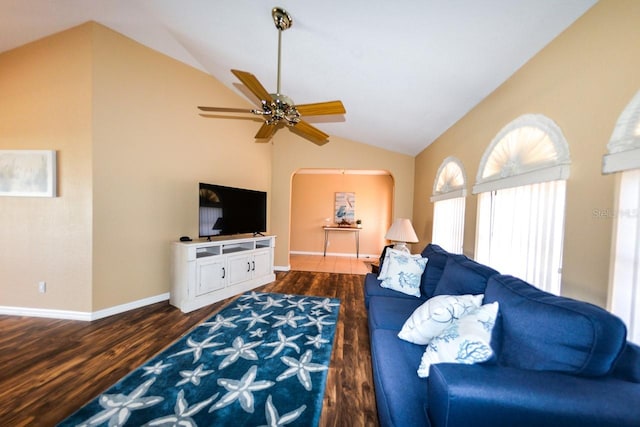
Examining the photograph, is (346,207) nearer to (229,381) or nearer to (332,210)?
(332,210)

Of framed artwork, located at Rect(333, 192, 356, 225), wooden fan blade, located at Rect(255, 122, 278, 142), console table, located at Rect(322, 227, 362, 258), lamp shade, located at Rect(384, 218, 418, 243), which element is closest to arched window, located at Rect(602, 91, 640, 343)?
lamp shade, located at Rect(384, 218, 418, 243)

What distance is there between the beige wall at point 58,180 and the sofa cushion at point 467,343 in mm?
3404

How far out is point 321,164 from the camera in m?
4.89

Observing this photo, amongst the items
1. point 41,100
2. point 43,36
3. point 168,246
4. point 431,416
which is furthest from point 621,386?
point 43,36

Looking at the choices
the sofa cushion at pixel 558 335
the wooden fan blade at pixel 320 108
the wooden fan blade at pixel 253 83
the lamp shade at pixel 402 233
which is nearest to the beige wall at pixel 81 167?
the wooden fan blade at pixel 253 83

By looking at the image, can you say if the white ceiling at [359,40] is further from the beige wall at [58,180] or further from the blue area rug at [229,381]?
the blue area rug at [229,381]

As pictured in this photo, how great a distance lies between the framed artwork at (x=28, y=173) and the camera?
8.34 feet

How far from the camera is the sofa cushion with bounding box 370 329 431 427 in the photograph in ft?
3.22

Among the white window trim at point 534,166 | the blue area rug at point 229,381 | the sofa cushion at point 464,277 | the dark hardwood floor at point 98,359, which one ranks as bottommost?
the dark hardwood floor at point 98,359

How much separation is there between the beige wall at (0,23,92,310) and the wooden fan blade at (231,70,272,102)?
1.97 m

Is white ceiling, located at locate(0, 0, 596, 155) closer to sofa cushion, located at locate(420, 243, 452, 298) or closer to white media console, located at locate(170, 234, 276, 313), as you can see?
sofa cushion, located at locate(420, 243, 452, 298)

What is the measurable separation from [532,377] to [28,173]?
4.47 m

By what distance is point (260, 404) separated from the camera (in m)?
1.48

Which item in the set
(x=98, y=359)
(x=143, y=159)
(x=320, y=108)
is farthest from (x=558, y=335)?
(x=143, y=159)
